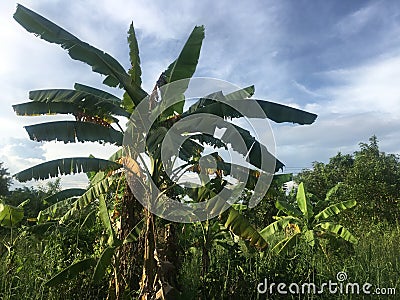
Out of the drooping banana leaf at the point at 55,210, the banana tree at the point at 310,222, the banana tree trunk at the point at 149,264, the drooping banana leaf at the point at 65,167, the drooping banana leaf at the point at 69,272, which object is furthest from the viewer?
the banana tree at the point at 310,222

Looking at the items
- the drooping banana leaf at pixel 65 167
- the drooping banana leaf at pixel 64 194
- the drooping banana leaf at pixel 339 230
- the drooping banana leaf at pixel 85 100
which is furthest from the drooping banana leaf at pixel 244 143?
the drooping banana leaf at pixel 339 230

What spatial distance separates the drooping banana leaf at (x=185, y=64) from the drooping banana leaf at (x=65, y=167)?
3.11 feet

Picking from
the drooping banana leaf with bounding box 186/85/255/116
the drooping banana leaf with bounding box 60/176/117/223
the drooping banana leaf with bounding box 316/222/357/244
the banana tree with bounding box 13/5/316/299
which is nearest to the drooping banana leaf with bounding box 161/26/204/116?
the banana tree with bounding box 13/5/316/299

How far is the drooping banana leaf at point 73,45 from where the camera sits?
165 inches

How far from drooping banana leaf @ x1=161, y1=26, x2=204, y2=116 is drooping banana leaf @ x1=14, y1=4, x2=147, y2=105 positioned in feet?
1.24

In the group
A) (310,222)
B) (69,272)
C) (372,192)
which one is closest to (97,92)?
(69,272)

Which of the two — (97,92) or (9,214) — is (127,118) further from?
(9,214)

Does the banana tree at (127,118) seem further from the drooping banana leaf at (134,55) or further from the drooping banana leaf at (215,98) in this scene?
the drooping banana leaf at (134,55)

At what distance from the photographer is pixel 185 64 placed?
460cm

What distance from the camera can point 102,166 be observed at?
14.3 feet

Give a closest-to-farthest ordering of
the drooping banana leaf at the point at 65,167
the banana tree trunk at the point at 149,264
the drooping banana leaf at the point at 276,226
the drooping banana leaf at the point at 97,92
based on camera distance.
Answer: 1. the banana tree trunk at the point at 149,264
2. the drooping banana leaf at the point at 65,167
3. the drooping banana leaf at the point at 97,92
4. the drooping banana leaf at the point at 276,226

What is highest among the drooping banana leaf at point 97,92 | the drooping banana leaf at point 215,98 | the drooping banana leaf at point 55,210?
the drooping banana leaf at point 97,92

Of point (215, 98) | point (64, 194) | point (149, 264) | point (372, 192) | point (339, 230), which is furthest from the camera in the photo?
point (372, 192)

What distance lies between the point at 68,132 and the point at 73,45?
973 millimetres
